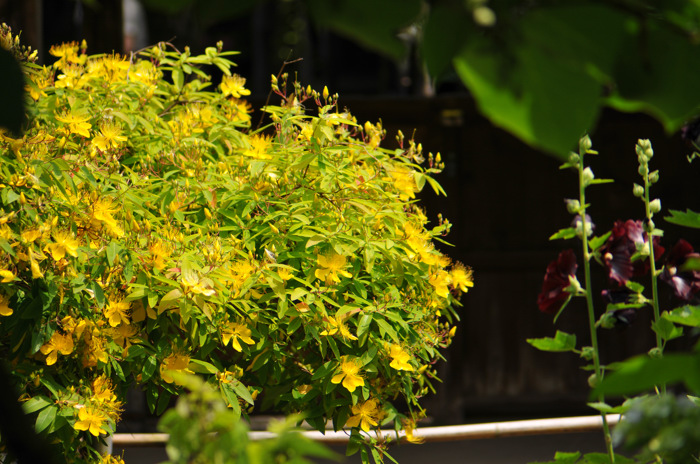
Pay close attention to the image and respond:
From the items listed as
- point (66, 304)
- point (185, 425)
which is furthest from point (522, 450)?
point (185, 425)

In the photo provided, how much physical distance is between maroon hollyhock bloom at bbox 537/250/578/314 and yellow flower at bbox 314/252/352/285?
24.2 inches

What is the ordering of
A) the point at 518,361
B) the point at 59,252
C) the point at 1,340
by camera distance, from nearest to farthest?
1. the point at 59,252
2. the point at 1,340
3. the point at 518,361

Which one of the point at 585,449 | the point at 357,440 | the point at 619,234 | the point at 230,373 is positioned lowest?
the point at 585,449

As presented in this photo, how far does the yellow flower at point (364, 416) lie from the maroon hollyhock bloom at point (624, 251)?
794mm

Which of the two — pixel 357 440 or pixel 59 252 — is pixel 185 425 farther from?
pixel 357 440

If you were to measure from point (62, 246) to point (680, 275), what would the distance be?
180 cm

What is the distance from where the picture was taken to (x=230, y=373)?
222cm

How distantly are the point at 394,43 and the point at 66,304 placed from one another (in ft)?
6.13

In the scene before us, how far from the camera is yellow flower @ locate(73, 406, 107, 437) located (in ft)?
6.98

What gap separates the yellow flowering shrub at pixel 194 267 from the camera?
85.0 inches

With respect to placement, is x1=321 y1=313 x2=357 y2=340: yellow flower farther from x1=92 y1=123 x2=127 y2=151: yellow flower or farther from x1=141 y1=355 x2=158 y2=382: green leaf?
x1=92 y1=123 x2=127 y2=151: yellow flower

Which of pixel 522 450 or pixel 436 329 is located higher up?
pixel 436 329

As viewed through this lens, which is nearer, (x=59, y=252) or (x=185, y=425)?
(x=185, y=425)

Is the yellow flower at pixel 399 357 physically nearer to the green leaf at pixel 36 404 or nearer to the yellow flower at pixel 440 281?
the yellow flower at pixel 440 281
